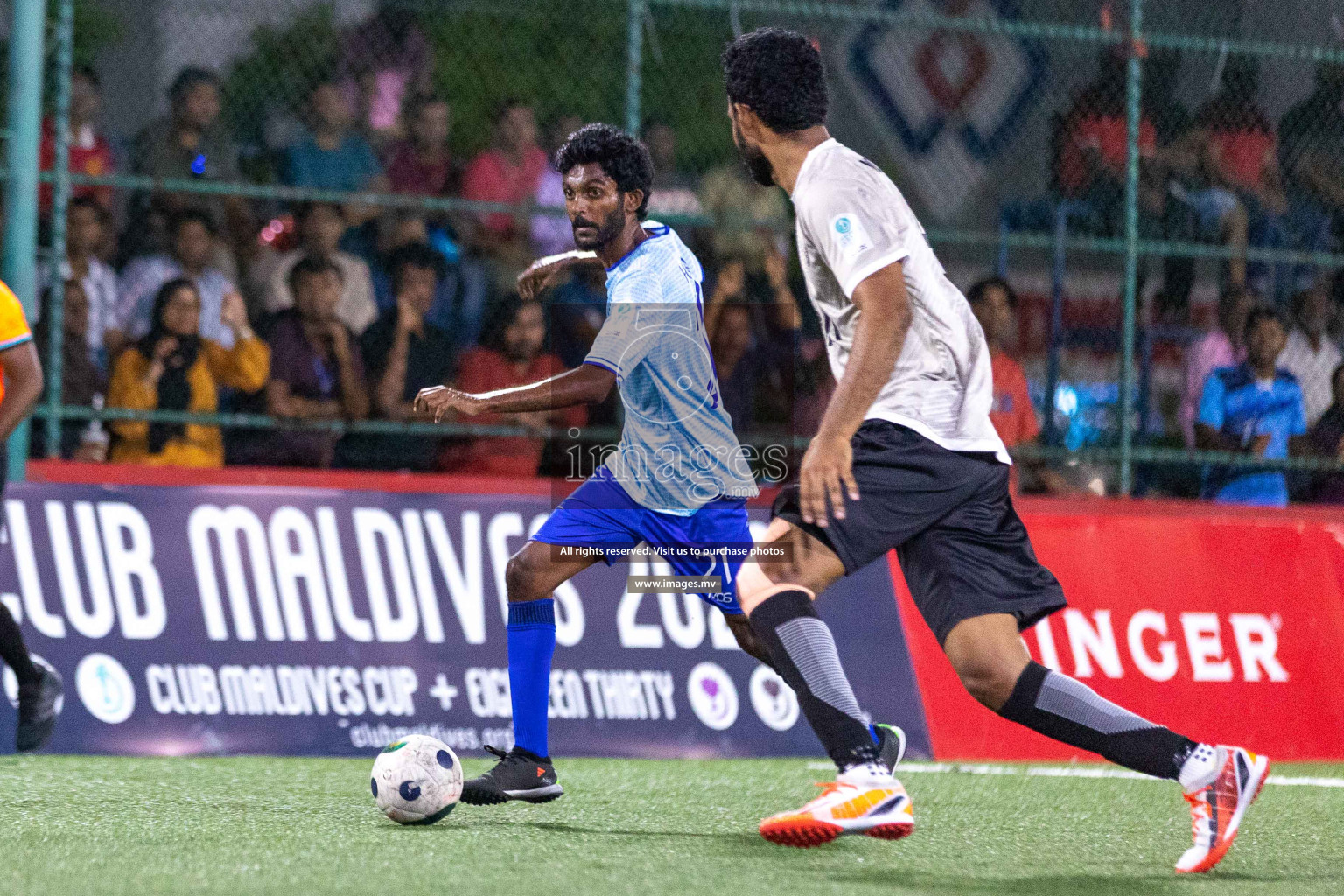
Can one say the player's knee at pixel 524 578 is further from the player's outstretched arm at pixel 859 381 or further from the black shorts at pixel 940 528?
the player's outstretched arm at pixel 859 381

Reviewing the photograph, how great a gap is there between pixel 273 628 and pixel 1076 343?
4.65 metres

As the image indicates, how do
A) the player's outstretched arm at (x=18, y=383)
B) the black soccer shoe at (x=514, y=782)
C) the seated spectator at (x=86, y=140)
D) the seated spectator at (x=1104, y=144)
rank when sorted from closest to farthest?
1. the black soccer shoe at (x=514, y=782)
2. the player's outstretched arm at (x=18, y=383)
3. the seated spectator at (x=86, y=140)
4. the seated spectator at (x=1104, y=144)

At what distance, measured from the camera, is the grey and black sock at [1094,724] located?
4.41 m

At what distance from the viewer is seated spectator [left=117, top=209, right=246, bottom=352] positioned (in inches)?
324

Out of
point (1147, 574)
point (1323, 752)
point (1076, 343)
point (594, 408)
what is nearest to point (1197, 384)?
point (1076, 343)

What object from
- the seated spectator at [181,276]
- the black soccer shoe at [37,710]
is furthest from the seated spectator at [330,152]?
the black soccer shoe at [37,710]

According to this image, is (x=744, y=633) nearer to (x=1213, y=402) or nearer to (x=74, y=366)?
(x=74, y=366)

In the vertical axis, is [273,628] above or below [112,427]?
below

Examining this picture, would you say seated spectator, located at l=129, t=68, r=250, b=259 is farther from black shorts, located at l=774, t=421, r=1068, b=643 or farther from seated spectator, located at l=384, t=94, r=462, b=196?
black shorts, located at l=774, t=421, r=1068, b=643

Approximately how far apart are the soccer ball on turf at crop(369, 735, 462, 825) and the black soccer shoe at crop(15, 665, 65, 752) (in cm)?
197

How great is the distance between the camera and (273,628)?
23.6 feet

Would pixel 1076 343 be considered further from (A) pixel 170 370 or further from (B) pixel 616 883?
(B) pixel 616 883

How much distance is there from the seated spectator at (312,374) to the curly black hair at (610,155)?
2.87 m

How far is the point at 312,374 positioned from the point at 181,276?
819 millimetres
